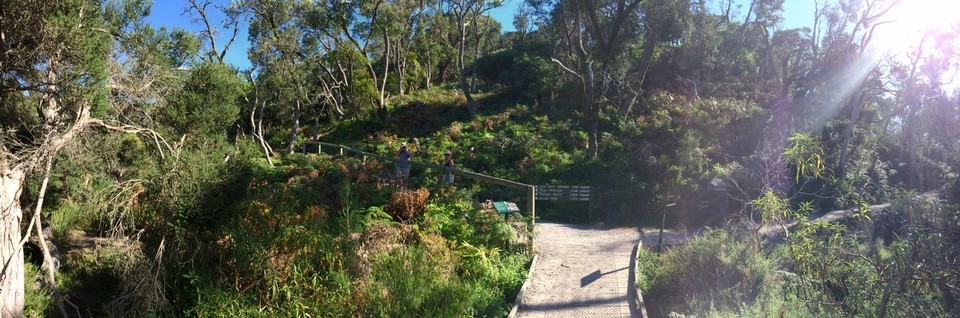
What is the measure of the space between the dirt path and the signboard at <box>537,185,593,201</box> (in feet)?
6.82

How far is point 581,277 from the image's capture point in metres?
9.22

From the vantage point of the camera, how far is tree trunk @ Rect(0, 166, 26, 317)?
294 inches

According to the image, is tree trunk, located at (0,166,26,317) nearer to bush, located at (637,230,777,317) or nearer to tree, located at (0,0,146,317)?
tree, located at (0,0,146,317)

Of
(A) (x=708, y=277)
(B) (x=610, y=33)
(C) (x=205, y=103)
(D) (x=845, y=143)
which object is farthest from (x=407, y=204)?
(D) (x=845, y=143)

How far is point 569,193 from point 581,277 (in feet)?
19.6

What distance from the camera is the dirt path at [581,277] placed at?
25.7 ft

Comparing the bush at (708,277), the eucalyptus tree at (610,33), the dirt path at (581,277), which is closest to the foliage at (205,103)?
the dirt path at (581,277)

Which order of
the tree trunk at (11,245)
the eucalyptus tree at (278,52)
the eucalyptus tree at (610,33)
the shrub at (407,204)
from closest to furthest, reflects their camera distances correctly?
the tree trunk at (11,245) < the shrub at (407,204) < the eucalyptus tree at (610,33) < the eucalyptus tree at (278,52)

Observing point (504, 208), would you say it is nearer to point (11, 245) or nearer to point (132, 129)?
point (132, 129)

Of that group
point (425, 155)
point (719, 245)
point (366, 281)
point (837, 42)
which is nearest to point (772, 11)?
point (837, 42)

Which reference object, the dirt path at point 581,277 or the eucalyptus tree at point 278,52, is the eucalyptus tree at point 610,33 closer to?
the dirt path at point 581,277

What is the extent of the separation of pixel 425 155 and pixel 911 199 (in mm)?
18248

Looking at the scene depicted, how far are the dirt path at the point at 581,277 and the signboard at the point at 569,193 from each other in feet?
6.82

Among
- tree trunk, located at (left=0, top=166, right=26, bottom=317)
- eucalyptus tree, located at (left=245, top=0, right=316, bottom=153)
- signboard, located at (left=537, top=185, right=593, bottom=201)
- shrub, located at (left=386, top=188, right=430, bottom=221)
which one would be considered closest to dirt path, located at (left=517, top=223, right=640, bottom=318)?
→ signboard, located at (left=537, top=185, right=593, bottom=201)
